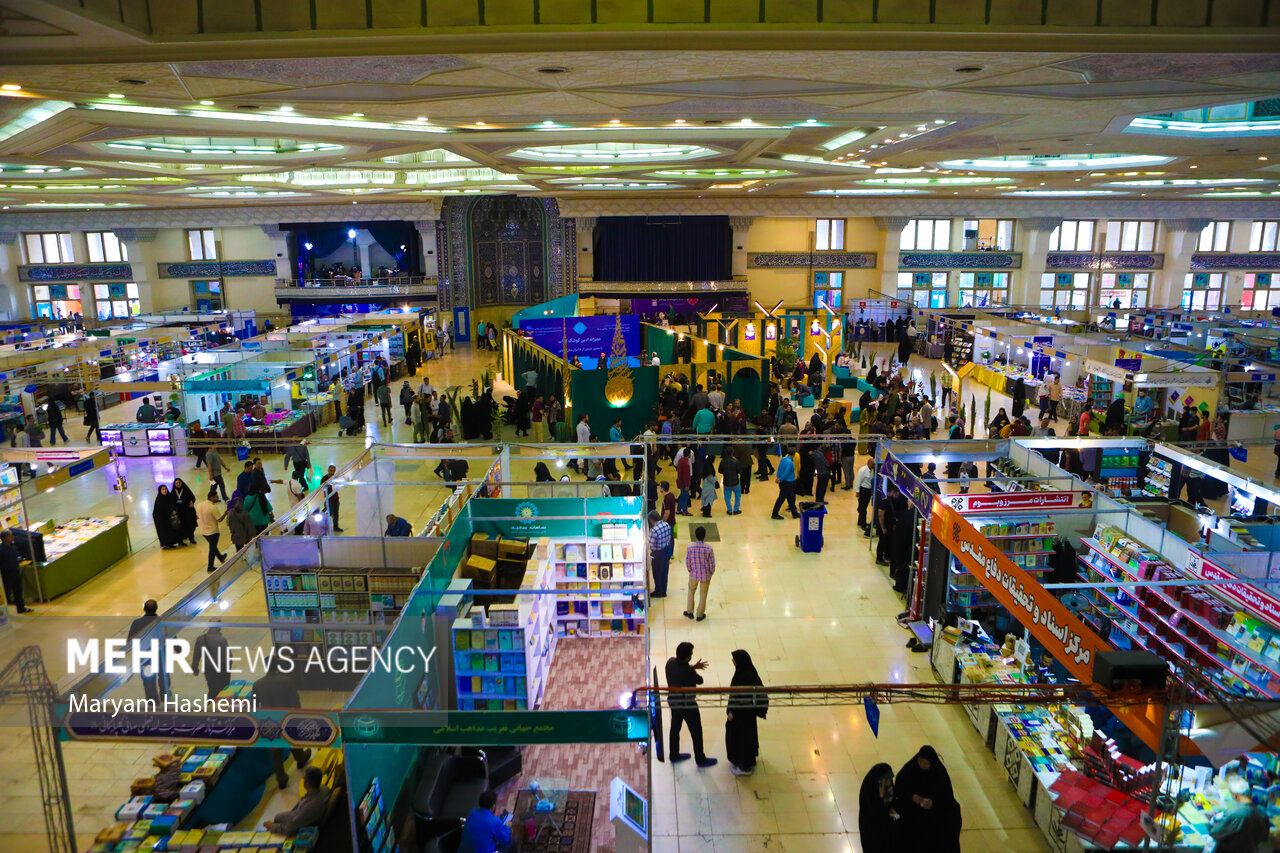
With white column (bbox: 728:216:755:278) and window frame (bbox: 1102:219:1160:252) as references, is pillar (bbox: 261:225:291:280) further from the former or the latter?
window frame (bbox: 1102:219:1160:252)

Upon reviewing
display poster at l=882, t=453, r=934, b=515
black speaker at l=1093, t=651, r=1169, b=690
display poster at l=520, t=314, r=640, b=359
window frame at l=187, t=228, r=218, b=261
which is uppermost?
window frame at l=187, t=228, r=218, b=261

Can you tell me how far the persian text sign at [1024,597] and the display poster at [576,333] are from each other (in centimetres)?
1061

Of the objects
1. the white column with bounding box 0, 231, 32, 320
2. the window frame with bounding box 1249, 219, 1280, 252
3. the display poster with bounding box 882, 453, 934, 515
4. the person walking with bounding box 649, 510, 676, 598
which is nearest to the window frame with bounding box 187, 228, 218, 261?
the white column with bounding box 0, 231, 32, 320

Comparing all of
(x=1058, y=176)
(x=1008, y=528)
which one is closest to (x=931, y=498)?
(x=1008, y=528)

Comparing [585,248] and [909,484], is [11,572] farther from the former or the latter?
[585,248]

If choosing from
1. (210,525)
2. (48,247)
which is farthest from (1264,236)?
(48,247)

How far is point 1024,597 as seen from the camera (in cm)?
571

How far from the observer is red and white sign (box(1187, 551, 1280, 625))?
5.57 m

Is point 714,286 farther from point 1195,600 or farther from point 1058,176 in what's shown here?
point 1195,600

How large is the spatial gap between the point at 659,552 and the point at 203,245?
2675cm

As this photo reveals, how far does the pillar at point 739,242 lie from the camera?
26656 mm

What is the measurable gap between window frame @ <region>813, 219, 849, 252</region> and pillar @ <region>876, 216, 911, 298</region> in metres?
1.29

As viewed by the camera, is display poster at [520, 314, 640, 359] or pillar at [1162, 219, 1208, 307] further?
pillar at [1162, 219, 1208, 307]

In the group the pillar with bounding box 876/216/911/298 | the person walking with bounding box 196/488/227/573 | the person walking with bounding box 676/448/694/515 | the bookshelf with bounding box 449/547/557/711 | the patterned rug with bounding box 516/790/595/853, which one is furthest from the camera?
the pillar with bounding box 876/216/911/298
